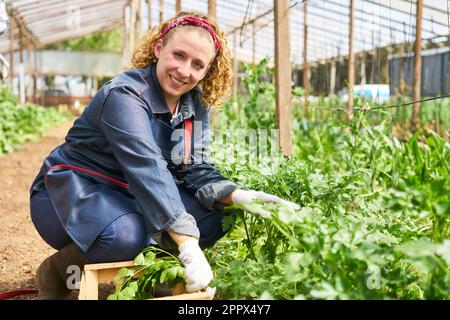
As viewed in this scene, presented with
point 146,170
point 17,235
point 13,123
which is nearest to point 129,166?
point 146,170

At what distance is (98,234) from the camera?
1670mm

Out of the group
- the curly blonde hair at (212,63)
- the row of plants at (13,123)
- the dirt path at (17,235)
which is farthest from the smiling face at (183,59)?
the row of plants at (13,123)

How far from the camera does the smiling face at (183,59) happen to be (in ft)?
5.83

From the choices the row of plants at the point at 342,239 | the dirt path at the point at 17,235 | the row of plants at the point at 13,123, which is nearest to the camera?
the row of plants at the point at 342,239

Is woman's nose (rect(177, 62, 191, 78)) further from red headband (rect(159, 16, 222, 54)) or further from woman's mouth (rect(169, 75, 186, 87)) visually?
red headband (rect(159, 16, 222, 54))

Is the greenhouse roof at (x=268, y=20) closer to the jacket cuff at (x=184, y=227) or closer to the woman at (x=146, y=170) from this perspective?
the woman at (x=146, y=170)

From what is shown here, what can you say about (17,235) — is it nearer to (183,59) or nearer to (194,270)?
(183,59)

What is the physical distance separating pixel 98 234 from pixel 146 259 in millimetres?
181

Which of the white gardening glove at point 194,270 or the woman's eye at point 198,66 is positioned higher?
the woman's eye at point 198,66

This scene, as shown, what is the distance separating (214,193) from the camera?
73.0 inches

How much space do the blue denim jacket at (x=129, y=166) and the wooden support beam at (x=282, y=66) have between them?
3.12 feet

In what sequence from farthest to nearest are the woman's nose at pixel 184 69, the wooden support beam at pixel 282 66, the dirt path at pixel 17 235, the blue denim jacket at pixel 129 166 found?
the wooden support beam at pixel 282 66
the dirt path at pixel 17 235
the woman's nose at pixel 184 69
the blue denim jacket at pixel 129 166

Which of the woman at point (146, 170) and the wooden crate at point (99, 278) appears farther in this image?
the woman at point (146, 170)
